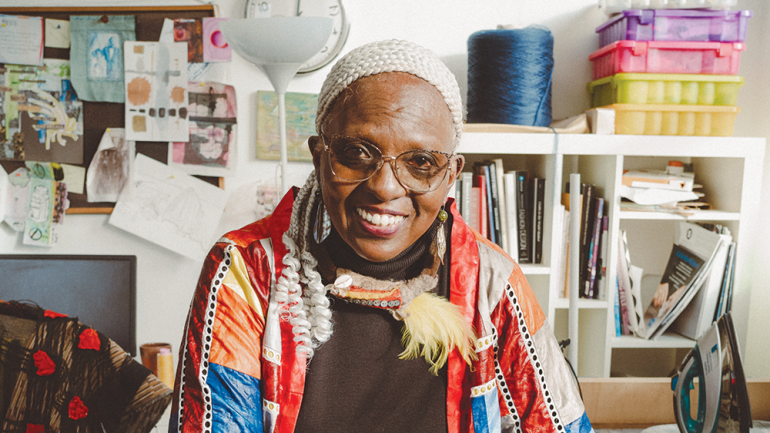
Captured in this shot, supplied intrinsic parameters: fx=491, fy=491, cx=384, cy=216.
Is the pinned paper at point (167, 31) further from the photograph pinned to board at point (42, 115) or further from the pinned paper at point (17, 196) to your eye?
the pinned paper at point (17, 196)

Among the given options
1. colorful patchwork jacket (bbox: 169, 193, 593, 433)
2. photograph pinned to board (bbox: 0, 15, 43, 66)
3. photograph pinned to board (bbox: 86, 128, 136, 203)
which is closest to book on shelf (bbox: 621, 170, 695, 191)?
colorful patchwork jacket (bbox: 169, 193, 593, 433)

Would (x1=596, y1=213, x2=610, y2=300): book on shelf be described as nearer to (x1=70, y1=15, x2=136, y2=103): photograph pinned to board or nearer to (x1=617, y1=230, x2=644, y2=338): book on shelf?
(x1=617, y1=230, x2=644, y2=338): book on shelf

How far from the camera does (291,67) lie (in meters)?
1.47

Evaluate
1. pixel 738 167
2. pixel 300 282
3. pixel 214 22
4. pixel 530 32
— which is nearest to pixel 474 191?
pixel 530 32

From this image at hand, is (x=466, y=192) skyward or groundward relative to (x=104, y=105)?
groundward

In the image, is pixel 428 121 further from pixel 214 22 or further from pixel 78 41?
pixel 78 41

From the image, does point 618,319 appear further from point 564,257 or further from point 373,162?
point 373,162

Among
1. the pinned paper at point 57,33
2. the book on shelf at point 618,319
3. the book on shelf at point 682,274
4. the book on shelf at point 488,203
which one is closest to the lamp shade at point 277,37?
the book on shelf at point 488,203

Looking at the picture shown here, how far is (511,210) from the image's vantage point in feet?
5.57

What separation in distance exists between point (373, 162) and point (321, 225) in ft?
0.57

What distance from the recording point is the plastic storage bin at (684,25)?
1595mm

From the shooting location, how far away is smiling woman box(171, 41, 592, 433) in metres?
0.76

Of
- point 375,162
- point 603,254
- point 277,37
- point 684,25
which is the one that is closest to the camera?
point 375,162

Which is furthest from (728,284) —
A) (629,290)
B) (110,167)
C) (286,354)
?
(110,167)
